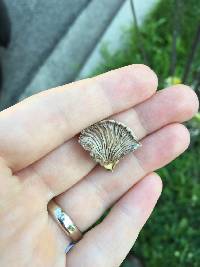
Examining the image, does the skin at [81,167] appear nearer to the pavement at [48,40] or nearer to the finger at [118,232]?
the finger at [118,232]

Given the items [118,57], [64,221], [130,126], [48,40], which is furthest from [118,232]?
[118,57]

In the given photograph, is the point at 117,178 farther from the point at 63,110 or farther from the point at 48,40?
the point at 48,40

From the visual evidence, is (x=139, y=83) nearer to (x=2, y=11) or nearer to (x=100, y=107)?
(x=100, y=107)

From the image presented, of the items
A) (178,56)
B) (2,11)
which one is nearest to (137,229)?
(2,11)

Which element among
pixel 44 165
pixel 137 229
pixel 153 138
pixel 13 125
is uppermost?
pixel 13 125

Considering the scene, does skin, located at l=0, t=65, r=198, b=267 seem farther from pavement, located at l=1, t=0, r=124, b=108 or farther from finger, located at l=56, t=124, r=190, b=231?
pavement, located at l=1, t=0, r=124, b=108

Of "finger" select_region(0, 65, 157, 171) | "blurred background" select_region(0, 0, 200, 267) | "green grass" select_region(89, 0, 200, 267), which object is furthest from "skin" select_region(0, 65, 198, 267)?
"green grass" select_region(89, 0, 200, 267)

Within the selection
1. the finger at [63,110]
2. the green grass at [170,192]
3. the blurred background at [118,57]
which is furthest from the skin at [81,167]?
the green grass at [170,192]
